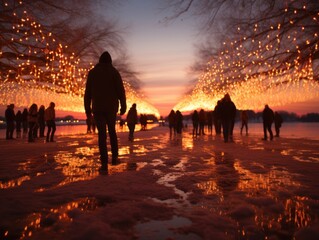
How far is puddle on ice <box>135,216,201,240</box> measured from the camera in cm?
179

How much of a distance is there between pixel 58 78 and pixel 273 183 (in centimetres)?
1801

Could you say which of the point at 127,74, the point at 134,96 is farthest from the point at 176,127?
the point at 134,96

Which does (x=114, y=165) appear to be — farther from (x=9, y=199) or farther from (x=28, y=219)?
(x=28, y=219)

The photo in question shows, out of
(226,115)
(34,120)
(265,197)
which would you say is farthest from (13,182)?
(34,120)

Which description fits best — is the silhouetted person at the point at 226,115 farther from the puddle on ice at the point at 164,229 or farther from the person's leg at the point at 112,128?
the puddle on ice at the point at 164,229

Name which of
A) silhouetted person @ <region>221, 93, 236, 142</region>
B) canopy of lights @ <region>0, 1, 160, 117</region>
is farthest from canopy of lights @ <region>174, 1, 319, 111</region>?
canopy of lights @ <region>0, 1, 160, 117</region>

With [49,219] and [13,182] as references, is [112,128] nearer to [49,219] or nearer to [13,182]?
[13,182]

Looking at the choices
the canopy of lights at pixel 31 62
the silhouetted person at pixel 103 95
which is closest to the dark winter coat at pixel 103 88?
the silhouetted person at pixel 103 95

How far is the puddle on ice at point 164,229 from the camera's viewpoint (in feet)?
5.88

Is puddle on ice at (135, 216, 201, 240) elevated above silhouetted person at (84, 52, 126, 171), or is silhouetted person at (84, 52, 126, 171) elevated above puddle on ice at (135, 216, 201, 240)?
silhouetted person at (84, 52, 126, 171)

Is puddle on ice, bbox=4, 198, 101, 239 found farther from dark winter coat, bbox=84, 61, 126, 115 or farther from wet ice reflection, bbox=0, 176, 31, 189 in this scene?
dark winter coat, bbox=84, 61, 126, 115

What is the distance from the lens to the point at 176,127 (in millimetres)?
18891

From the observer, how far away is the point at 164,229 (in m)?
1.91

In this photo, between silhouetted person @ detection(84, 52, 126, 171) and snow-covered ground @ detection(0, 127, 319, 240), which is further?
silhouetted person @ detection(84, 52, 126, 171)
